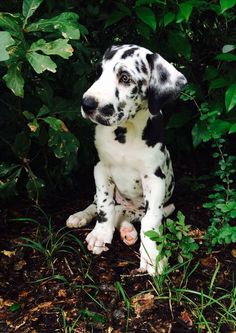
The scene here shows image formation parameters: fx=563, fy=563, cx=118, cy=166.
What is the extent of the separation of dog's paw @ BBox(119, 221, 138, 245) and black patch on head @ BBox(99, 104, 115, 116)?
3.60 ft

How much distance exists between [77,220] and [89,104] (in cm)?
123

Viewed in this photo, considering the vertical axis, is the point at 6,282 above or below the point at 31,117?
below

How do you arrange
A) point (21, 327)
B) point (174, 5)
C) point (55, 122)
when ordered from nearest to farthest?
1. point (21, 327)
2. point (55, 122)
3. point (174, 5)

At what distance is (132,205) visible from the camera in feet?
13.4

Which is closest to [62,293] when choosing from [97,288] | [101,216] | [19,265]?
[97,288]

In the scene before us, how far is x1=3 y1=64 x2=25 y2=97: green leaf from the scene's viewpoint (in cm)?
311

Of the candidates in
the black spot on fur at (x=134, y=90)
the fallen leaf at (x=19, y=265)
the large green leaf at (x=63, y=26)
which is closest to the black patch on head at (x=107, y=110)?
the black spot on fur at (x=134, y=90)

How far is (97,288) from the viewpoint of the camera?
346cm

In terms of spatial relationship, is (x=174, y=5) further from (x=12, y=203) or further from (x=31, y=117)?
(x=12, y=203)

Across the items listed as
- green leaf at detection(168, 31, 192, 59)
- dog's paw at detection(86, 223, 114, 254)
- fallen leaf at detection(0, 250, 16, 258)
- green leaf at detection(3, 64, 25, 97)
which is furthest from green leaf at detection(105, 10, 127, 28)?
fallen leaf at detection(0, 250, 16, 258)

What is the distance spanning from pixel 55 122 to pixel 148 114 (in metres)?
0.59

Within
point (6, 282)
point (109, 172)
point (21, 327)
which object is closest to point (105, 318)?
point (21, 327)

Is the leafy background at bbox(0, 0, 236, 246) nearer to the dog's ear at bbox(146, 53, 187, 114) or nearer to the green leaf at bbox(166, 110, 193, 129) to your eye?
the green leaf at bbox(166, 110, 193, 129)

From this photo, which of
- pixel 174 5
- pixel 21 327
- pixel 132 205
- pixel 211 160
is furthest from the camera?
pixel 211 160
